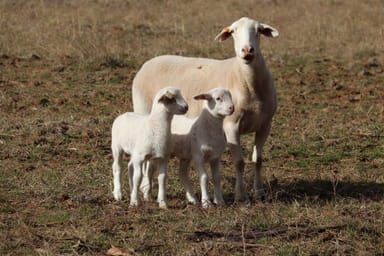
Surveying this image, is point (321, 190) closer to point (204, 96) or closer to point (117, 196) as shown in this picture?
point (204, 96)

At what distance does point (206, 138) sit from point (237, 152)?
805 millimetres

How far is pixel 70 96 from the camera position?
13.1m

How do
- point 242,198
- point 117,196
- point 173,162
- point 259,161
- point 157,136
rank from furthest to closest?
point 173,162 → point 259,161 → point 242,198 → point 117,196 → point 157,136

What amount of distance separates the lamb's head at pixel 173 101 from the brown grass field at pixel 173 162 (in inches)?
34.5

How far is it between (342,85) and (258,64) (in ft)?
18.8

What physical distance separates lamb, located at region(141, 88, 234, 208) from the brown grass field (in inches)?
12.8

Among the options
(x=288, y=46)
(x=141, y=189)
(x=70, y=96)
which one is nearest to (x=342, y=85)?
(x=288, y=46)

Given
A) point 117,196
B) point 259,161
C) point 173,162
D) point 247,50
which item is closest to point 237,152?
point 259,161

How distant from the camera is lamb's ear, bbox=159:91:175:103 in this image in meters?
7.60

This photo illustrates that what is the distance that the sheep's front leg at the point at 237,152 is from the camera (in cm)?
841

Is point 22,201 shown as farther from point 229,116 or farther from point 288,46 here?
point 288,46

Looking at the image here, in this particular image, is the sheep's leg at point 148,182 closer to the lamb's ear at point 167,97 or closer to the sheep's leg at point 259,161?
the lamb's ear at point 167,97

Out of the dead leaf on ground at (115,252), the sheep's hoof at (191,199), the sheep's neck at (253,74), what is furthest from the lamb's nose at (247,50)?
the dead leaf on ground at (115,252)

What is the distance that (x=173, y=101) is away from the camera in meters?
7.64
